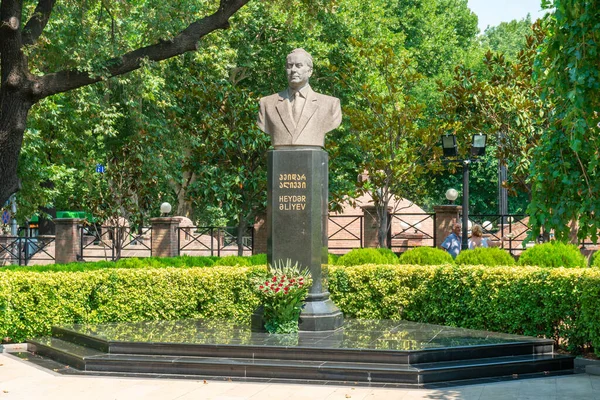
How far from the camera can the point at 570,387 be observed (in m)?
10.4

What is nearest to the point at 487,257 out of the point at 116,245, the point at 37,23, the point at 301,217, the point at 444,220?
the point at 301,217

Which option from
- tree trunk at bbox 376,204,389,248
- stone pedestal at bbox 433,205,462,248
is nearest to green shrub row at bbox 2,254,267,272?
tree trunk at bbox 376,204,389,248

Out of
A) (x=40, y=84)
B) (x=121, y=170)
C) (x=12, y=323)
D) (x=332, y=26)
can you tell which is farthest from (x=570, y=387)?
(x=332, y=26)

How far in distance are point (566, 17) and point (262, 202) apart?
18.3 m

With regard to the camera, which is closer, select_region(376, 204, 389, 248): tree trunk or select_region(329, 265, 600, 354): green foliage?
select_region(329, 265, 600, 354): green foliage

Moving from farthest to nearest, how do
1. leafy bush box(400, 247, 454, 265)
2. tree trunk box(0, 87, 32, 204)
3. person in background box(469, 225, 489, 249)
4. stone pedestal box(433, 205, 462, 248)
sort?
stone pedestal box(433, 205, 462, 248) → person in background box(469, 225, 489, 249) → tree trunk box(0, 87, 32, 204) → leafy bush box(400, 247, 454, 265)

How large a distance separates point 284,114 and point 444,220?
13455mm

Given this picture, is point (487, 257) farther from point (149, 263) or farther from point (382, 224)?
point (382, 224)

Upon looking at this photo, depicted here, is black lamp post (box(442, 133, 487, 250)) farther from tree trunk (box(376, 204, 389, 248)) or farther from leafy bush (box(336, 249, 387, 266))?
tree trunk (box(376, 204, 389, 248))

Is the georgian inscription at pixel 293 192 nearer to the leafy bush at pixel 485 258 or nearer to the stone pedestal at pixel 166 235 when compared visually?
the leafy bush at pixel 485 258

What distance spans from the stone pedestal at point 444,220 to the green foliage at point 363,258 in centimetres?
939

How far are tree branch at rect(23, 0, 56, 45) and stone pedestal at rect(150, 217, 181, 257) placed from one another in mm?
11957

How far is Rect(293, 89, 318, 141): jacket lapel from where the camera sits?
12.9 metres

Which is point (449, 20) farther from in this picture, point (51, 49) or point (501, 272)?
point (501, 272)
